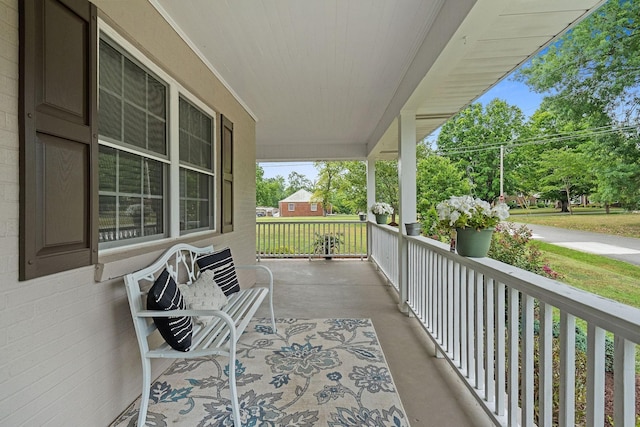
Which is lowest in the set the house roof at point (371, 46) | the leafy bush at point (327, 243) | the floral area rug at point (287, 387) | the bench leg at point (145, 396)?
the floral area rug at point (287, 387)

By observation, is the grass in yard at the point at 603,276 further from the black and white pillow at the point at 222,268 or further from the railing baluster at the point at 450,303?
the black and white pillow at the point at 222,268

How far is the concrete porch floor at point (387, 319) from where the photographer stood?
1768 millimetres

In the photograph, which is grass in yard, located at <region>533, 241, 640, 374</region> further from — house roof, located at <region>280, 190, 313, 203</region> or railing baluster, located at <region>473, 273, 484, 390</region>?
house roof, located at <region>280, 190, 313, 203</region>

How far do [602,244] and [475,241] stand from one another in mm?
735

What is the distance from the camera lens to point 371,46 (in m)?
2.58

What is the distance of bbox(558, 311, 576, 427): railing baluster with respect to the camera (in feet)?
3.52

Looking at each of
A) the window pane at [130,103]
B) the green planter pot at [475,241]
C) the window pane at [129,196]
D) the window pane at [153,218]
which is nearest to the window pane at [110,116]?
the window pane at [130,103]

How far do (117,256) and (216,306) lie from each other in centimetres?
74

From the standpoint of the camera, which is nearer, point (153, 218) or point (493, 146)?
point (153, 218)

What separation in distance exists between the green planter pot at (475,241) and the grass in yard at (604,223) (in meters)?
0.42

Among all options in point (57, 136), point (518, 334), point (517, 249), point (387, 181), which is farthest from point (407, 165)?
point (387, 181)

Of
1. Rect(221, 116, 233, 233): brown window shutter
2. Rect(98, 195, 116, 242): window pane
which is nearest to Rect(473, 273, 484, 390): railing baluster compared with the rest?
Rect(98, 195, 116, 242): window pane

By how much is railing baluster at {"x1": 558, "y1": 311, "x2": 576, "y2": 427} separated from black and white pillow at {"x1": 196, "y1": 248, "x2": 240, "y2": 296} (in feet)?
7.52

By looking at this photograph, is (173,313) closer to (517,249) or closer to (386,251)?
(517,249)
